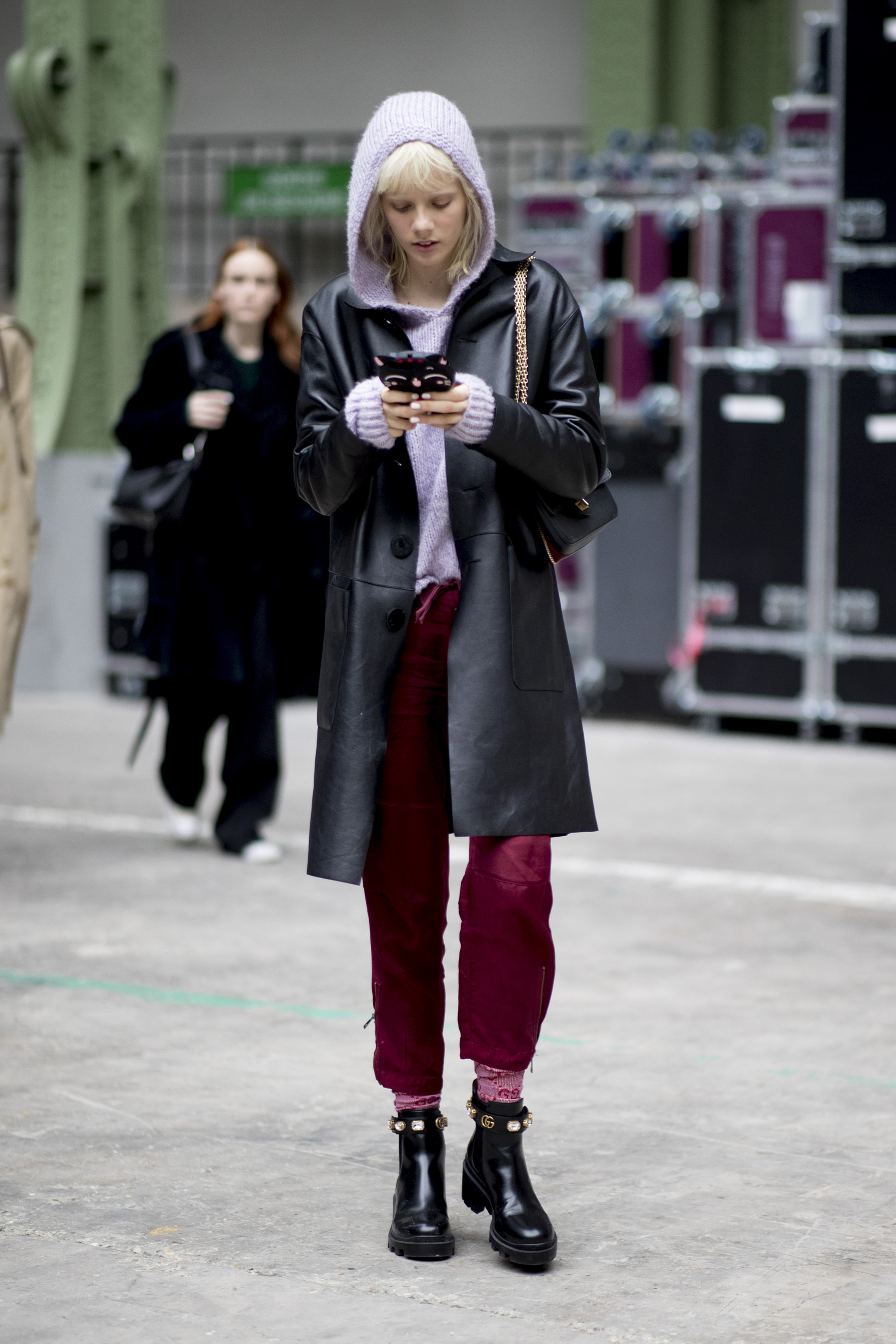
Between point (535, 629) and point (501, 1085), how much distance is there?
785 mm

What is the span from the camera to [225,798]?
6.92 meters

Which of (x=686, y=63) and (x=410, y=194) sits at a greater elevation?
(x=686, y=63)

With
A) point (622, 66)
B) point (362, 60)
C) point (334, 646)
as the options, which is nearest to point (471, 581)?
point (334, 646)

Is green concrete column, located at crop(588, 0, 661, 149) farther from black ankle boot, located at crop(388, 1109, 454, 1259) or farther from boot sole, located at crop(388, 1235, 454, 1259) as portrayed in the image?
boot sole, located at crop(388, 1235, 454, 1259)

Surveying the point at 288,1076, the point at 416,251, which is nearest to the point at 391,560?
the point at 416,251

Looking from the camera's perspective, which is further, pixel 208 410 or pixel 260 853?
pixel 260 853

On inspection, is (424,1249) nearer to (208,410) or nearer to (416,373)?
(416,373)

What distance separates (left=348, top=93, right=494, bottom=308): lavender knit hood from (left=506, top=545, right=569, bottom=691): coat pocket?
1.62 ft

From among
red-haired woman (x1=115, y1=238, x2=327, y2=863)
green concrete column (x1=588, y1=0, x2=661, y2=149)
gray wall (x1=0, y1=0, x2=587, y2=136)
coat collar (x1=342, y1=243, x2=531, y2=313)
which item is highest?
gray wall (x1=0, y1=0, x2=587, y2=136)

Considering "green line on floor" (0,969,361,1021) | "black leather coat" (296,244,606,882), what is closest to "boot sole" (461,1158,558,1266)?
"black leather coat" (296,244,606,882)

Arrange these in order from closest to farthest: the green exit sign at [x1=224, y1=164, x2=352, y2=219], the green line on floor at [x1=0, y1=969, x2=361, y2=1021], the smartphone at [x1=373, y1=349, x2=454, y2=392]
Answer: the smartphone at [x1=373, y1=349, x2=454, y2=392], the green line on floor at [x1=0, y1=969, x2=361, y2=1021], the green exit sign at [x1=224, y1=164, x2=352, y2=219]

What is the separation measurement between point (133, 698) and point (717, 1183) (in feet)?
24.9

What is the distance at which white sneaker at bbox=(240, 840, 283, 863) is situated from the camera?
22.3 ft

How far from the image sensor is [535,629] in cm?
340
